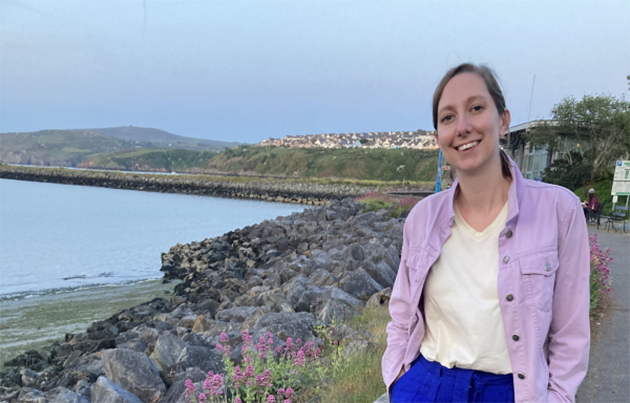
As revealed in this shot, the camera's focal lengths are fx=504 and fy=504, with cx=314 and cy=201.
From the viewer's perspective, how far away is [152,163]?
15688 cm

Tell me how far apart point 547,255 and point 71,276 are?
1597 centimetres

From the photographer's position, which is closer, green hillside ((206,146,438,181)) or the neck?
the neck

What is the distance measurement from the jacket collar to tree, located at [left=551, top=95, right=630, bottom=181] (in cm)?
3017

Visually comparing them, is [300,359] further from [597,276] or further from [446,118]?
[597,276]

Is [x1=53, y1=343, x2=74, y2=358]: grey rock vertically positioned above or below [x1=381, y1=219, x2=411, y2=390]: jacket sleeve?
below

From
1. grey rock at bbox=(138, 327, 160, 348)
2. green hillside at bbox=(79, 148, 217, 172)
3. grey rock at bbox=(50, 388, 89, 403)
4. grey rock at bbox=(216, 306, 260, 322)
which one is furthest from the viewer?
green hillside at bbox=(79, 148, 217, 172)

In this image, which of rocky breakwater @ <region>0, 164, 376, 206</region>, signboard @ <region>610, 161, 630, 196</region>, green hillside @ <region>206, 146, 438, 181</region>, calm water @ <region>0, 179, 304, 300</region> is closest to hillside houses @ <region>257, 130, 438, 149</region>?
green hillside @ <region>206, 146, 438, 181</region>

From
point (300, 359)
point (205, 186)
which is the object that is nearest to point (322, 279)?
point (300, 359)

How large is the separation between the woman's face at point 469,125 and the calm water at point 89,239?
534 inches

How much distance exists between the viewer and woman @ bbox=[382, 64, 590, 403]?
1.61 meters

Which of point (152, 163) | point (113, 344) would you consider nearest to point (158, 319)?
point (113, 344)

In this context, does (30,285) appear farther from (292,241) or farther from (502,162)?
(502,162)

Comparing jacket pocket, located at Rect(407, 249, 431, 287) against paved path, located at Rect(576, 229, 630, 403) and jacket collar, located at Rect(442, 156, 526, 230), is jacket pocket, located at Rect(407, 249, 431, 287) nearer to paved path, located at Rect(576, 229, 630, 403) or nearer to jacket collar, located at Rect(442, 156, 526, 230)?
jacket collar, located at Rect(442, 156, 526, 230)

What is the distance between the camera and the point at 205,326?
7.16 metres
